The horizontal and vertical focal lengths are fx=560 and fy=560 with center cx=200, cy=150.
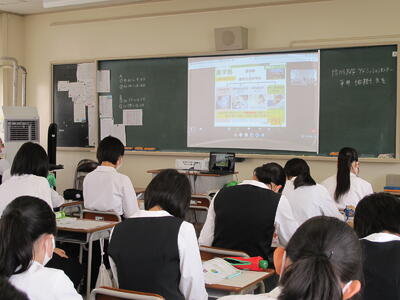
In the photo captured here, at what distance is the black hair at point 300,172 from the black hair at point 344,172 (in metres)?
0.48

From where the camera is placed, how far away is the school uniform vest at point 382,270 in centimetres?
230

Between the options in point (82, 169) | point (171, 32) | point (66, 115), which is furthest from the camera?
point (66, 115)

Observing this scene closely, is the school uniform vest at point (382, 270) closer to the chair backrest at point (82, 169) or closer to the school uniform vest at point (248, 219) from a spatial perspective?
the school uniform vest at point (248, 219)

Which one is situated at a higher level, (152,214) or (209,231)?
(152,214)

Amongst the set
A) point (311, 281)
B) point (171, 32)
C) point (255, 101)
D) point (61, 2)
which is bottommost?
point (311, 281)

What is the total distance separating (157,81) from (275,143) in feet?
6.13

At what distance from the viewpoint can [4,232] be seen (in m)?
1.96

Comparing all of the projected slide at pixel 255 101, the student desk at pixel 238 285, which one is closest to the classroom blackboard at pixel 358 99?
the projected slide at pixel 255 101

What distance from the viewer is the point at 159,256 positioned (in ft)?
8.30

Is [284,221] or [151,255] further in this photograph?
[284,221]

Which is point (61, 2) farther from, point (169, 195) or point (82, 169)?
point (169, 195)

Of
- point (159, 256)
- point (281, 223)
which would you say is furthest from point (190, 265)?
point (281, 223)

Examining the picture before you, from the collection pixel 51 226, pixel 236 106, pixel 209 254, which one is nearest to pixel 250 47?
pixel 236 106

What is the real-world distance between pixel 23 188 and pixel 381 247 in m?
2.60
